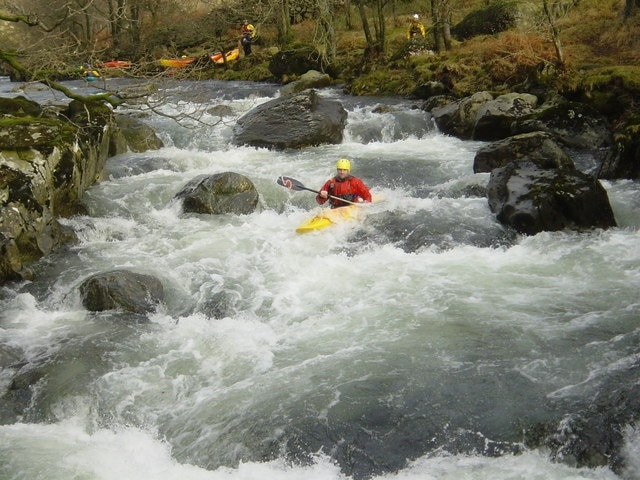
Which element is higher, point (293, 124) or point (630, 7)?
point (630, 7)

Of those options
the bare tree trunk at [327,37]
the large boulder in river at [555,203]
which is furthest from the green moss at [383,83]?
the large boulder in river at [555,203]

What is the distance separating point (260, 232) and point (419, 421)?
484 cm

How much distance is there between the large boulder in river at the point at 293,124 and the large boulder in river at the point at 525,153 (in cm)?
374

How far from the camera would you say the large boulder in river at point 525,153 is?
10.0m

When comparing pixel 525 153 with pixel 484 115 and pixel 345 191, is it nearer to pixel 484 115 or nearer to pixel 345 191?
pixel 484 115

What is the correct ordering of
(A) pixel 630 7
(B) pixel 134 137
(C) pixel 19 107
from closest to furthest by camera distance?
(C) pixel 19 107
(B) pixel 134 137
(A) pixel 630 7

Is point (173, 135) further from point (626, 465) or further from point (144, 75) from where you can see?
point (626, 465)

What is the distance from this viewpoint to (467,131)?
527 inches

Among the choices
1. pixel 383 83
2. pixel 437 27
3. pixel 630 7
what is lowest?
pixel 383 83

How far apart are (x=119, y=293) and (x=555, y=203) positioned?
5608 millimetres

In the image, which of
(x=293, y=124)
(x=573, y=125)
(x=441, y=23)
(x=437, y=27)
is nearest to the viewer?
(x=573, y=125)

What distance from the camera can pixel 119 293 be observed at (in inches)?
275

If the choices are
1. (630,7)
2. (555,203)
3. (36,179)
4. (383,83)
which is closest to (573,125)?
(555,203)

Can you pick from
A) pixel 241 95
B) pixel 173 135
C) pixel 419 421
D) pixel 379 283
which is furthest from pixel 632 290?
pixel 241 95
